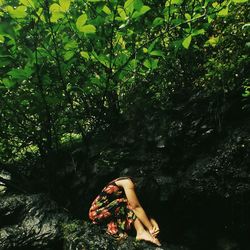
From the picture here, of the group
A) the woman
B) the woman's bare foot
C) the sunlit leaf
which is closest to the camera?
the sunlit leaf

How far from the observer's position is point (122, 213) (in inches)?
207

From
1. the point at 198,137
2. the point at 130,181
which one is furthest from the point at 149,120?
the point at 130,181

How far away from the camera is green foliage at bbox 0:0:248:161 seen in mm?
3055

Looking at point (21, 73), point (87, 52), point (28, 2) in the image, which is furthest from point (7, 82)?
point (87, 52)

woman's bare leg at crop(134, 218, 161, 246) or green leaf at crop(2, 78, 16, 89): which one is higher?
green leaf at crop(2, 78, 16, 89)

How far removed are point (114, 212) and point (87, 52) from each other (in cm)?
300

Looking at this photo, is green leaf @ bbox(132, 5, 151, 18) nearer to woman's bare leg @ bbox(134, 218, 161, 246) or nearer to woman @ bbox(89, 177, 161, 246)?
woman @ bbox(89, 177, 161, 246)

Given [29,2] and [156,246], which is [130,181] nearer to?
[156,246]

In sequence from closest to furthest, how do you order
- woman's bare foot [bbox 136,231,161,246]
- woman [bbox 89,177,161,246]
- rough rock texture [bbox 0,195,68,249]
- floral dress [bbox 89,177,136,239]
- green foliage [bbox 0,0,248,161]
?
green foliage [bbox 0,0,248,161], woman's bare foot [bbox 136,231,161,246], woman [bbox 89,177,161,246], floral dress [bbox 89,177,136,239], rough rock texture [bbox 0,195,68,249]

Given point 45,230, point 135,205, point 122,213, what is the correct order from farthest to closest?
point 45,230 → point 122,213 → point 135,205

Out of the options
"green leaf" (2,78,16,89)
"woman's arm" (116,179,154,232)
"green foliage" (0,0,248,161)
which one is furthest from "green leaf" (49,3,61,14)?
"woman's arm" (116,179,154,232)

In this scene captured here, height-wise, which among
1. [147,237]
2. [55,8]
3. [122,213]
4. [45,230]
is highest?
[55,8]

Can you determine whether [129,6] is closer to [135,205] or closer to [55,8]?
[55,8]

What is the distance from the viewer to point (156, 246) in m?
4.72
